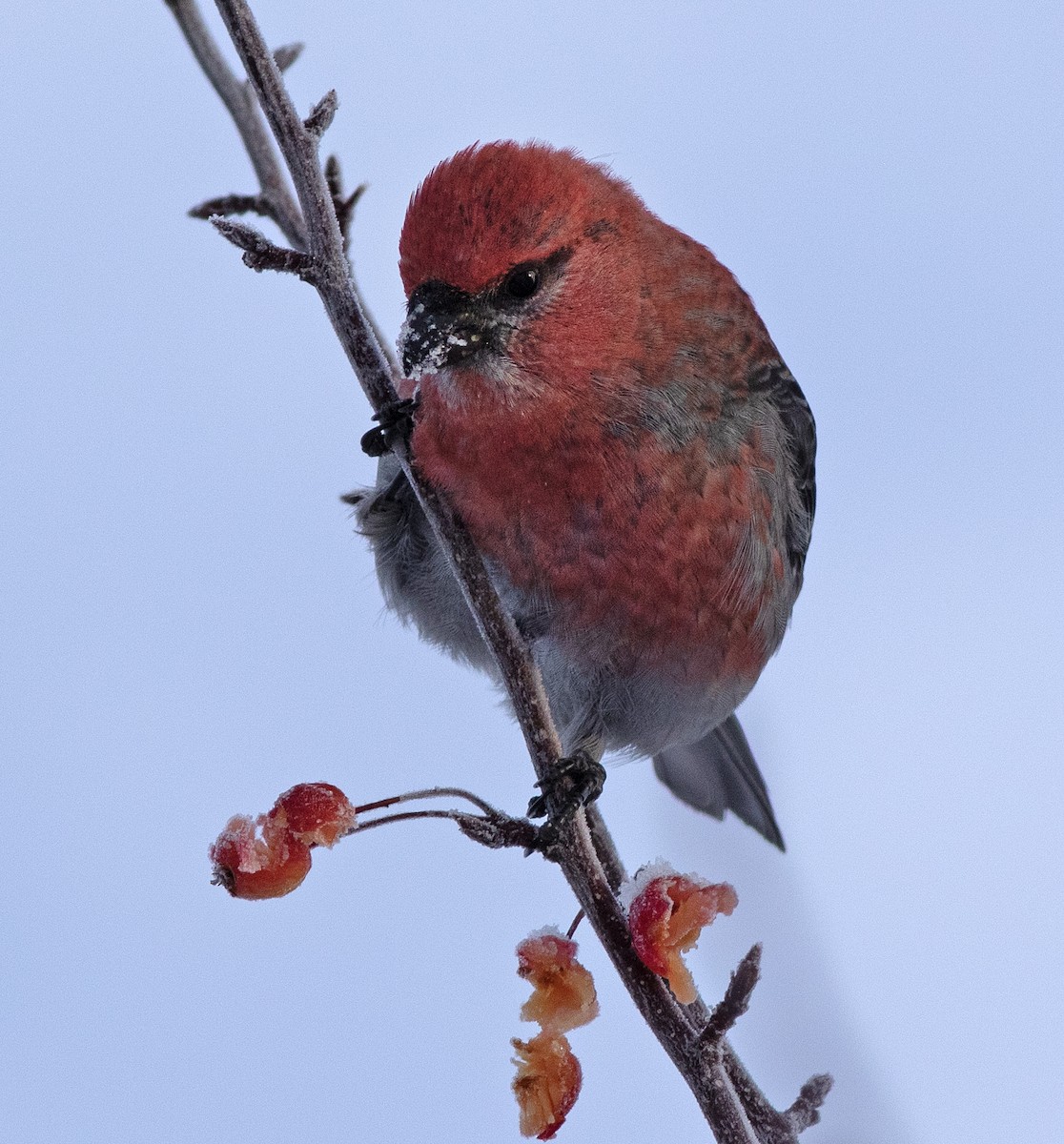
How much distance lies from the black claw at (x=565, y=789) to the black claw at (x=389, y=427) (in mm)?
487

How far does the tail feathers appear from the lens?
2.50 m

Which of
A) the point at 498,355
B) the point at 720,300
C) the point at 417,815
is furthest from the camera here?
the point at 720,300

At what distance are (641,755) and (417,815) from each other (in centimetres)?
101

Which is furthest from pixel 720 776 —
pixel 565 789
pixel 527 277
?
pixel 527 277

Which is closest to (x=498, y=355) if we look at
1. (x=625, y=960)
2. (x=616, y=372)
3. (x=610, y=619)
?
(x=616, y=372)

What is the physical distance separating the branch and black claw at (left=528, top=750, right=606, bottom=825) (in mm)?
13

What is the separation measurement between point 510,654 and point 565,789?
17 cm

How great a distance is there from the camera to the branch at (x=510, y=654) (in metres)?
1.25

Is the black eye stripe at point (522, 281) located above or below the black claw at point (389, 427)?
above

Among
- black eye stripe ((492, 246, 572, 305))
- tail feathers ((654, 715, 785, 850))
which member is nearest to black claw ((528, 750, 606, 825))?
black eye stripe ((492, 246, 572, 305))

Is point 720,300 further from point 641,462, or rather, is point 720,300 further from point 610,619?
point 610,619

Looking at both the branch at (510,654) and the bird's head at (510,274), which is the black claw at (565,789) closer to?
the branch at (510,654)

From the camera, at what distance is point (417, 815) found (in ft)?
4.11

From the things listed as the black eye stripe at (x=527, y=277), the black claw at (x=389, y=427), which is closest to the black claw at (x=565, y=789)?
the black claw at (x=389, y=427)
